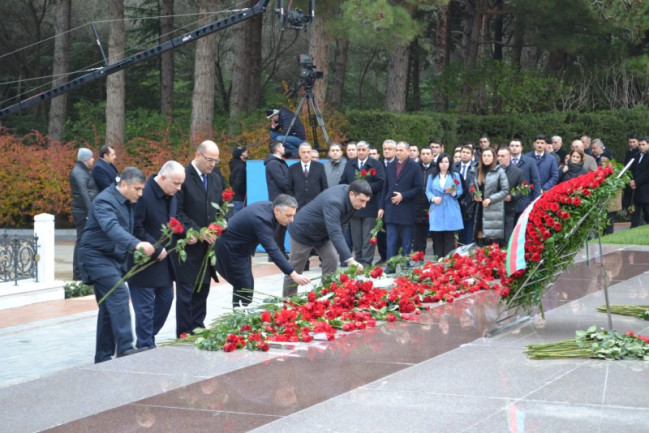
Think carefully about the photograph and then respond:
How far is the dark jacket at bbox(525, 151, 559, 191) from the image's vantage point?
1691cm

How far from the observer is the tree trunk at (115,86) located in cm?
2755

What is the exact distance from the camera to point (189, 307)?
31.5 feet

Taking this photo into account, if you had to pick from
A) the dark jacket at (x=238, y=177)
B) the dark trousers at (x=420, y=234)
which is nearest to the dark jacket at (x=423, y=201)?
the dark trousers at (x=420, y=234)

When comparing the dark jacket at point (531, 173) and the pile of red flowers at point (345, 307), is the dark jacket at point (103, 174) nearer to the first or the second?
the pile of red flowers at point (345, 307)

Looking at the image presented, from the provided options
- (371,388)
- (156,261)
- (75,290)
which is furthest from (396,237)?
(371,388)

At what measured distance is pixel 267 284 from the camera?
45.9ft

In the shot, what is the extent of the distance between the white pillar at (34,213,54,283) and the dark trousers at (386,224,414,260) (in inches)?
197

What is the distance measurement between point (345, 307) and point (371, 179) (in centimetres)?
671

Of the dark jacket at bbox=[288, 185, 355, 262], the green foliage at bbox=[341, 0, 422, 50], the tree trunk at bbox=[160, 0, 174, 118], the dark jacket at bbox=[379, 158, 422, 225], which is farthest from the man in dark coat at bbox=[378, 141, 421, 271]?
the tree trunk at bbox=[160, 0, 174, 118]

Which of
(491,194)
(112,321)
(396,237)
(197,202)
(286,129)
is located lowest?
(112,321)

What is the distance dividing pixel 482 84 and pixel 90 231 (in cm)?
2226

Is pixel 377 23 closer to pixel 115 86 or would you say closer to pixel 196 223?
pixel 115 86

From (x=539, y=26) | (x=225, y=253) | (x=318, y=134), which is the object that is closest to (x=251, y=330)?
(x=225, y=253)

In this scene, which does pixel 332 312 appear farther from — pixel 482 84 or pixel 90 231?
pixel 482 84
